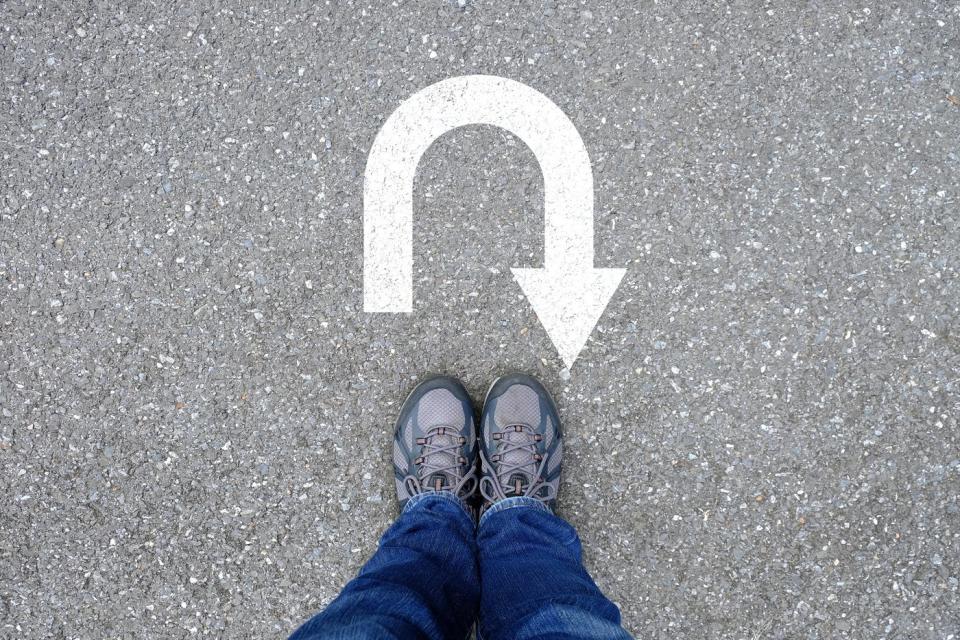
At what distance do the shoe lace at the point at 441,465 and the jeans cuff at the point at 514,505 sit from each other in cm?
15

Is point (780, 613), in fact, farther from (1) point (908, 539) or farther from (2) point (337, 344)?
(2) point (337, 344)

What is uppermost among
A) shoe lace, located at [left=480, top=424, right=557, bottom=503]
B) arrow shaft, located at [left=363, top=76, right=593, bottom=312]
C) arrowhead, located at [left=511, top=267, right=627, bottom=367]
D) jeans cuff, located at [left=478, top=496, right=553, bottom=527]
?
arrow shaft, located at [left=363, top=76, right=593, bottom=312]

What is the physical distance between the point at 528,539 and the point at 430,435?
52 cm

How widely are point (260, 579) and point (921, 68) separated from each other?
3.16 meters

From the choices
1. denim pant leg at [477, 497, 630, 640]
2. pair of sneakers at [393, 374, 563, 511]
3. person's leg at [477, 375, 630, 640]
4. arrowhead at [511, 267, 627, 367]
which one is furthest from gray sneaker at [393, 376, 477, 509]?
arrowhead at [511, 267, 627, 367]

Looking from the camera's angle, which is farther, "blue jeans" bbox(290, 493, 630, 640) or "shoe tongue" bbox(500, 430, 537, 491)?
"shoe tongue" bbox(500, 430, 537, 491)

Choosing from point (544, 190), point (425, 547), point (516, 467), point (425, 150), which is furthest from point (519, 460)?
point (425, 150)

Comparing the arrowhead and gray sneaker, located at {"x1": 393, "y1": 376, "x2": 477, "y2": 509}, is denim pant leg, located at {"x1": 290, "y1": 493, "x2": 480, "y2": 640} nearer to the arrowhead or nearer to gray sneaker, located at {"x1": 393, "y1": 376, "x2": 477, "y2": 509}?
gray sneaker, located at {"x1": 393, "y1": 376, "x2": 477, "y2": 509}

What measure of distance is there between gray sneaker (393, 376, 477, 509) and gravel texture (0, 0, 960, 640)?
0.09 metres

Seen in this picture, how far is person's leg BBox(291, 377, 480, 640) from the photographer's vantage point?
1554 millimetres

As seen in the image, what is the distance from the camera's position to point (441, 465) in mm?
2266

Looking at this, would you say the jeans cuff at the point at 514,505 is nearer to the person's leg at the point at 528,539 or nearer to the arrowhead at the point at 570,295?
the person's leg at the point at 528,539

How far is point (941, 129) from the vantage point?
2.22 metres

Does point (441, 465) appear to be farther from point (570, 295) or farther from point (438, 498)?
point (570, 295)
